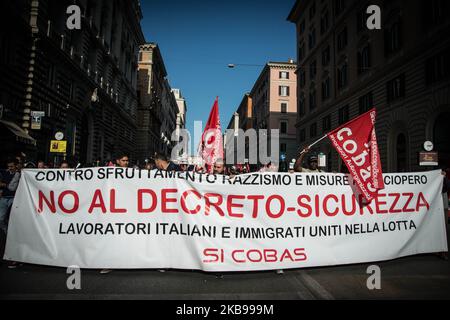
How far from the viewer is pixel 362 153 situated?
4.79 m

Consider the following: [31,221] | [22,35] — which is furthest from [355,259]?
[22,35]

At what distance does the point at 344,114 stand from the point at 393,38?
7970 mm

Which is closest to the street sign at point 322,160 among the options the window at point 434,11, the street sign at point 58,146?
the window at point 434,11

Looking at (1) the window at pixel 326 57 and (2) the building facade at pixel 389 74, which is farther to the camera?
(1) the window at pixel 326 57

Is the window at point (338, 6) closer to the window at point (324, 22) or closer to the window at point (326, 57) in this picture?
the window at point (324, 22)

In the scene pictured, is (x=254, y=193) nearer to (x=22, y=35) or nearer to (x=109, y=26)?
(x=22, y=35)

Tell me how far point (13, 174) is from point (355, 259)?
6.32 meters

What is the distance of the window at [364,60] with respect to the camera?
2375cm

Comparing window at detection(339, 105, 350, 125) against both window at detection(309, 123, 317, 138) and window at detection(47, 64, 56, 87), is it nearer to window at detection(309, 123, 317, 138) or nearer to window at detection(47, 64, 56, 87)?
window at detection(309, 123, 317, 138)

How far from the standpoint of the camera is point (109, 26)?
2800 cm

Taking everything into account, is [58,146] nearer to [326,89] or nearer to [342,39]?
[342,39]

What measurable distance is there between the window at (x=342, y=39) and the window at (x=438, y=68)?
11.8m

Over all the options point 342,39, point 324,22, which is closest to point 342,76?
point 342,39

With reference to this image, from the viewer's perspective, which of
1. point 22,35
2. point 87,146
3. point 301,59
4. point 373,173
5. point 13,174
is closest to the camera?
point 373,173
